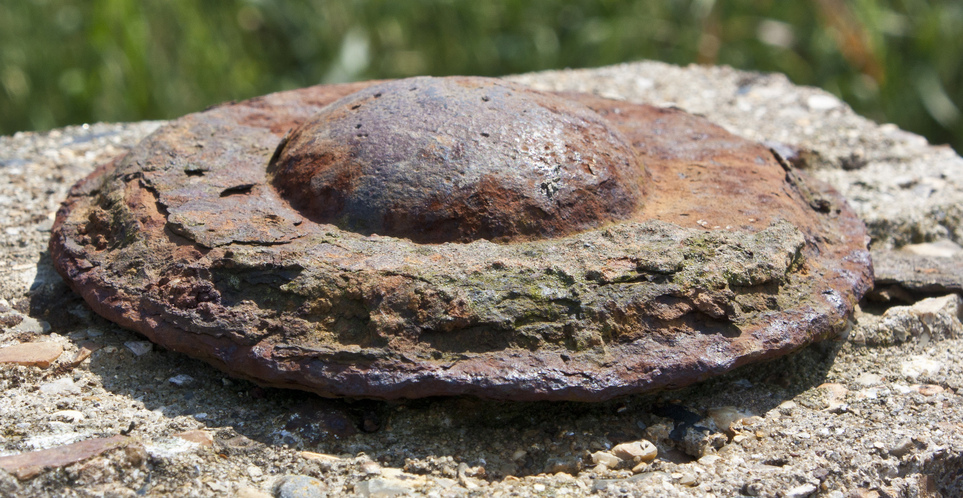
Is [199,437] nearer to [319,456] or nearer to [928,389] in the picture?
[319,456]

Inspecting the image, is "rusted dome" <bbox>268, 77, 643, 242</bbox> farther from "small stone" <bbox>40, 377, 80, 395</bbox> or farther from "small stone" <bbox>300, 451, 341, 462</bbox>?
"small stone" <bbox>40, 377, 80, 395</bbox>

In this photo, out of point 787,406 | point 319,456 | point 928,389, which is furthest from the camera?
point 928,389

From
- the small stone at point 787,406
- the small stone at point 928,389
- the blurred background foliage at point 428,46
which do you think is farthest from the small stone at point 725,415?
the blurred background foliage at point 428,46

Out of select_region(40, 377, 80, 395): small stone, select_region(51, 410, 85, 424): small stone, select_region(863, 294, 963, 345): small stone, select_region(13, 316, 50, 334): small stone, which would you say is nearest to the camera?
select_region(51, 410, 85, 424): small stone

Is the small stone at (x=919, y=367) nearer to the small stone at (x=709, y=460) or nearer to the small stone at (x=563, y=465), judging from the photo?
the small stone at (x=709, y=460)

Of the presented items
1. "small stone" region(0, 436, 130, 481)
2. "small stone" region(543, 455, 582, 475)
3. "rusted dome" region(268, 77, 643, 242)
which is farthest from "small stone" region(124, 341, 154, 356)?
"small stone" region(543, 455, 582, 475)

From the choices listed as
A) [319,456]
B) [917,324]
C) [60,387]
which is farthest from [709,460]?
[60,387]
